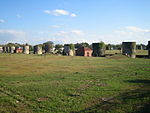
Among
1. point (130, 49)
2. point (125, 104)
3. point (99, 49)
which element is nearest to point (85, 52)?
point (99, 49)

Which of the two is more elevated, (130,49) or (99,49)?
(99,49)

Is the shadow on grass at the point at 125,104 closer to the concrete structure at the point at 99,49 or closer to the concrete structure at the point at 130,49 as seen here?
the concrete structure at the point at 130,49

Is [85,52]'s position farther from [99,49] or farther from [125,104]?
[125,104]

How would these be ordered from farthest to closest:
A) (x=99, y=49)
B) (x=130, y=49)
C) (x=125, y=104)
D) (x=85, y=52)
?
1. (x=85, y=52)
2. (x=99, y=49)
3. (x=130, y=49)
4. (x=125, y=104)

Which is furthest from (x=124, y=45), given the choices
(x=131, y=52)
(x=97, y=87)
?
(x=97, y=87)

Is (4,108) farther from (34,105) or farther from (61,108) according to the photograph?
(61,108)

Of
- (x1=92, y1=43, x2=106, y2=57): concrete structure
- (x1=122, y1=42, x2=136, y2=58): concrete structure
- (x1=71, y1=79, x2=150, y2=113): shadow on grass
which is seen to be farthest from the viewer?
(x1=92, y1=43, x2=106, y2=57): concrete structure

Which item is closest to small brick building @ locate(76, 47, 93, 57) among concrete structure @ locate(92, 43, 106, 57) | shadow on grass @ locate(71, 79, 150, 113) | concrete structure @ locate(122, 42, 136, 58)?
concrete structure @ locate(92, 43, 106, 57)

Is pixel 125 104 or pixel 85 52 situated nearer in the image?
pixel 125 104

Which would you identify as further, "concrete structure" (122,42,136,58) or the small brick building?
the small brick building

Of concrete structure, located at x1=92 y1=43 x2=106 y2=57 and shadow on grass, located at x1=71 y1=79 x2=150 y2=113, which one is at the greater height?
concrete structure, located at x1=92 y1=43 x2=106 y2=57

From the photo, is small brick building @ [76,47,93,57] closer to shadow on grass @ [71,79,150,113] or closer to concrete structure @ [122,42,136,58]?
concrete structure @ [122,42,136,58]

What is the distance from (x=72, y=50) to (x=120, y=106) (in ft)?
194

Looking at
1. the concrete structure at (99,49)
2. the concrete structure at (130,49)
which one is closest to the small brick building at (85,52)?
the concrete structure at (99,49)
